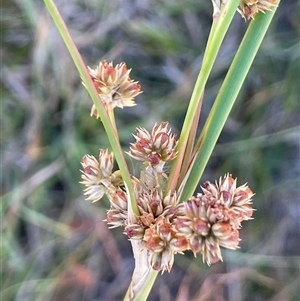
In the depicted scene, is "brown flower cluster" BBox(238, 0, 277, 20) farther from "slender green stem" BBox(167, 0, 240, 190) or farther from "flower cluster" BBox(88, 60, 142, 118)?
"flower cluster" BBox(88, 60, 142, 118)

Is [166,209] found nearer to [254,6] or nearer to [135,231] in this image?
[135,231]

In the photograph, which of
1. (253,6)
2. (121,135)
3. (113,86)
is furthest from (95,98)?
(121,135)

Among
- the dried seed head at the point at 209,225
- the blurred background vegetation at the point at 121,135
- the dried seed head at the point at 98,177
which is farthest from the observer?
the blurred background vegetation at the point at 121,135

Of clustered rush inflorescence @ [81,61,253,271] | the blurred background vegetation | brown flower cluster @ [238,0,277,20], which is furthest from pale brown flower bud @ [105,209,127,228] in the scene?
the blurred background vegetation

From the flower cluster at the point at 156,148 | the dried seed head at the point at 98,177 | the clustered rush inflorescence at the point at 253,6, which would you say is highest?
the clustered rush inflorescence at the point at 253,6

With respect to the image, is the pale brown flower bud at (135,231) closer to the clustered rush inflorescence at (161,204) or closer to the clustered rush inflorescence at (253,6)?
the clustered rush inflorescence at (161,204)

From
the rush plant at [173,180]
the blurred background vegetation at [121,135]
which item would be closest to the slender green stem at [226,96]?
the rush plant at [173,180]
